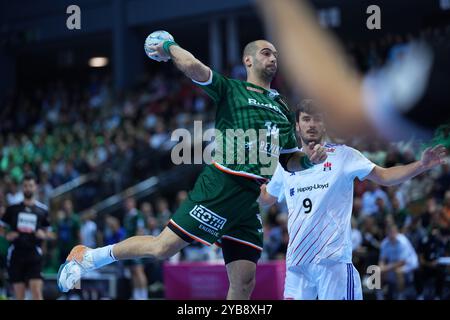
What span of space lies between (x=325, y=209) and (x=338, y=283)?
2.11ft

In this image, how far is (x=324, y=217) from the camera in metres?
6.76

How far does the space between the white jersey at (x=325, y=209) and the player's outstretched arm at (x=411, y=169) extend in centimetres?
11

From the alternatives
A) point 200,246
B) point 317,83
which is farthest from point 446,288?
point 317,83

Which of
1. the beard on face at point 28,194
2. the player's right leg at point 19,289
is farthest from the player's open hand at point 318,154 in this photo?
the player's right leg at point 19,289

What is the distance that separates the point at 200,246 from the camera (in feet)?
51.7

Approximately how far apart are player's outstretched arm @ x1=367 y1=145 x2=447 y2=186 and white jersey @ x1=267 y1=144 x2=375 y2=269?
0.11 metres

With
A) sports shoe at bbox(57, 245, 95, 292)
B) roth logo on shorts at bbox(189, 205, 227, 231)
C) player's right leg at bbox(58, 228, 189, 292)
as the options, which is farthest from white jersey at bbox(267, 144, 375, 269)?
sports shoe at bbox(57, 245, 95, 292)

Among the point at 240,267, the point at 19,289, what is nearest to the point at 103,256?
the point at 240,267

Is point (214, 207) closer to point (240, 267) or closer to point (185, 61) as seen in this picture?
point (240, 267)

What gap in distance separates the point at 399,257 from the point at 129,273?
540 cm

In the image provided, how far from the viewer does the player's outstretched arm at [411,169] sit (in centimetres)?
639

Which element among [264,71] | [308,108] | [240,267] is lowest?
[240,267]

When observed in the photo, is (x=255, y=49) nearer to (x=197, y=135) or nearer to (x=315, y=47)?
(x=197, y=135)

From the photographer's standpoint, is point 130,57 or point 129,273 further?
point 130,57
